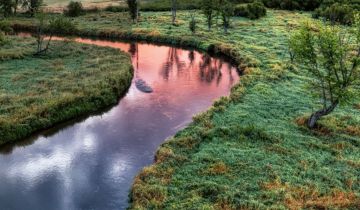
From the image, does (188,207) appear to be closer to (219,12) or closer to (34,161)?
(34,161)

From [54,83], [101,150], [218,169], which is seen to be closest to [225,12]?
[54,83]

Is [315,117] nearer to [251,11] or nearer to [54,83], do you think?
[54,83]

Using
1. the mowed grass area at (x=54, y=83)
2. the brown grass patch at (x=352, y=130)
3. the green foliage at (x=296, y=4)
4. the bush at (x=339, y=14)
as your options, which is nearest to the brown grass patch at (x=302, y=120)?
the brown grass patch at (x=352, y=130)

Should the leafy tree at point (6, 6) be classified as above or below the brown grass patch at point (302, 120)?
above

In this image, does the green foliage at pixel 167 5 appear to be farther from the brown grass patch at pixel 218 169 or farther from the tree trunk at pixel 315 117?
the brown grass patch at pixel 218 169

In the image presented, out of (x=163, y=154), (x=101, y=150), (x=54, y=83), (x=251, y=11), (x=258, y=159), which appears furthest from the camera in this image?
(x=251, y=11)

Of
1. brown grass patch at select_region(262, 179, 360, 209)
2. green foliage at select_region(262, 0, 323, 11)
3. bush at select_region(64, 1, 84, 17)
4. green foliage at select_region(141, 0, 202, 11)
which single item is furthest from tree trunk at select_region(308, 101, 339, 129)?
green foliage at select_region(262, 0, 323, 11)

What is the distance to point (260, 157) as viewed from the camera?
3244cm

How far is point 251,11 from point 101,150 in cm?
7733

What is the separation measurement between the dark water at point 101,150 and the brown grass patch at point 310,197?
34.4ft

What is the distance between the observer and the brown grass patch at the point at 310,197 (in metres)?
26.2

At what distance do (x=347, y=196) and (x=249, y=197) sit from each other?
632cm

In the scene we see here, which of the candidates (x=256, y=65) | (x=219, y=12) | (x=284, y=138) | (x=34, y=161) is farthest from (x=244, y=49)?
(x=34, y=161)

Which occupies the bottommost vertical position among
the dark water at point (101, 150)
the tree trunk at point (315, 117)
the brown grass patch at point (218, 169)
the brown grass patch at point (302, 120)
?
the dark water at point (101, 150)
